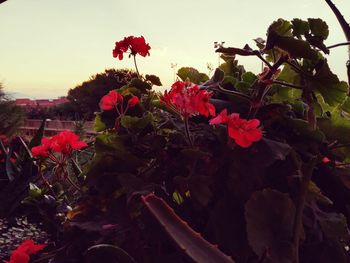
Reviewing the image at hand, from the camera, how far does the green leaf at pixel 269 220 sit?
0.66 meters

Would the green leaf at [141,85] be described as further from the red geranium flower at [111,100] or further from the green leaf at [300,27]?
the green leaf at [300,27]

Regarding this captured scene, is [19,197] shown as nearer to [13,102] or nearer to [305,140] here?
[305,140]

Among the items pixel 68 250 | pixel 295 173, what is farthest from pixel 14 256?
pixel 295 173

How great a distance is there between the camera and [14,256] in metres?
Answer: 0.96

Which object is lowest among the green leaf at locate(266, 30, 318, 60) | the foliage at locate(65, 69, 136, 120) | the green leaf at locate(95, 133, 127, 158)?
the foliage at locate(65, 69, 136, 120)

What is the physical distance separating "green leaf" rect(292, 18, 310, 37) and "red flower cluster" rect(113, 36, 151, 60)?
608mm

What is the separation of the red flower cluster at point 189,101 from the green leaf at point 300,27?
7.5 inches

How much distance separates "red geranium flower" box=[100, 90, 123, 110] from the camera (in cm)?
98

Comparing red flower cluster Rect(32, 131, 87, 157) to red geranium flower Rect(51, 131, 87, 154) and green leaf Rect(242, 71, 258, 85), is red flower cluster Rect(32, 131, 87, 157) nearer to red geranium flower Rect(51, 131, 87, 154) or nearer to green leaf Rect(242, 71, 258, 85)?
red geranium flower Rect(51, 131, 87, 154)

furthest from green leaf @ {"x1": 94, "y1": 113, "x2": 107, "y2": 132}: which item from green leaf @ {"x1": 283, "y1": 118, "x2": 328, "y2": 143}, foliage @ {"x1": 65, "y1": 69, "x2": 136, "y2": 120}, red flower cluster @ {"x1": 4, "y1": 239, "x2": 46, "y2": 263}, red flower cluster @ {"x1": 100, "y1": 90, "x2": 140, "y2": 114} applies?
foliage @ {"x1": 65, "y1": 69, "x2": 136, "y2": 120}

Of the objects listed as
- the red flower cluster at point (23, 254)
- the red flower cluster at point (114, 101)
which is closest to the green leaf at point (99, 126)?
the red flower cluster at point (114, 101)

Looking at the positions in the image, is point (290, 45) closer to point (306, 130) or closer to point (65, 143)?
point (306, 130)

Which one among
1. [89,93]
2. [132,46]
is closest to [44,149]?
[132,46]

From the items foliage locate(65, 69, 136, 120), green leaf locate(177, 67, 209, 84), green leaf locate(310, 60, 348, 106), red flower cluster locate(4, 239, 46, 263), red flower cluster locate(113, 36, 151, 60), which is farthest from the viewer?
foliage locate(65, 69, 136, 120)
